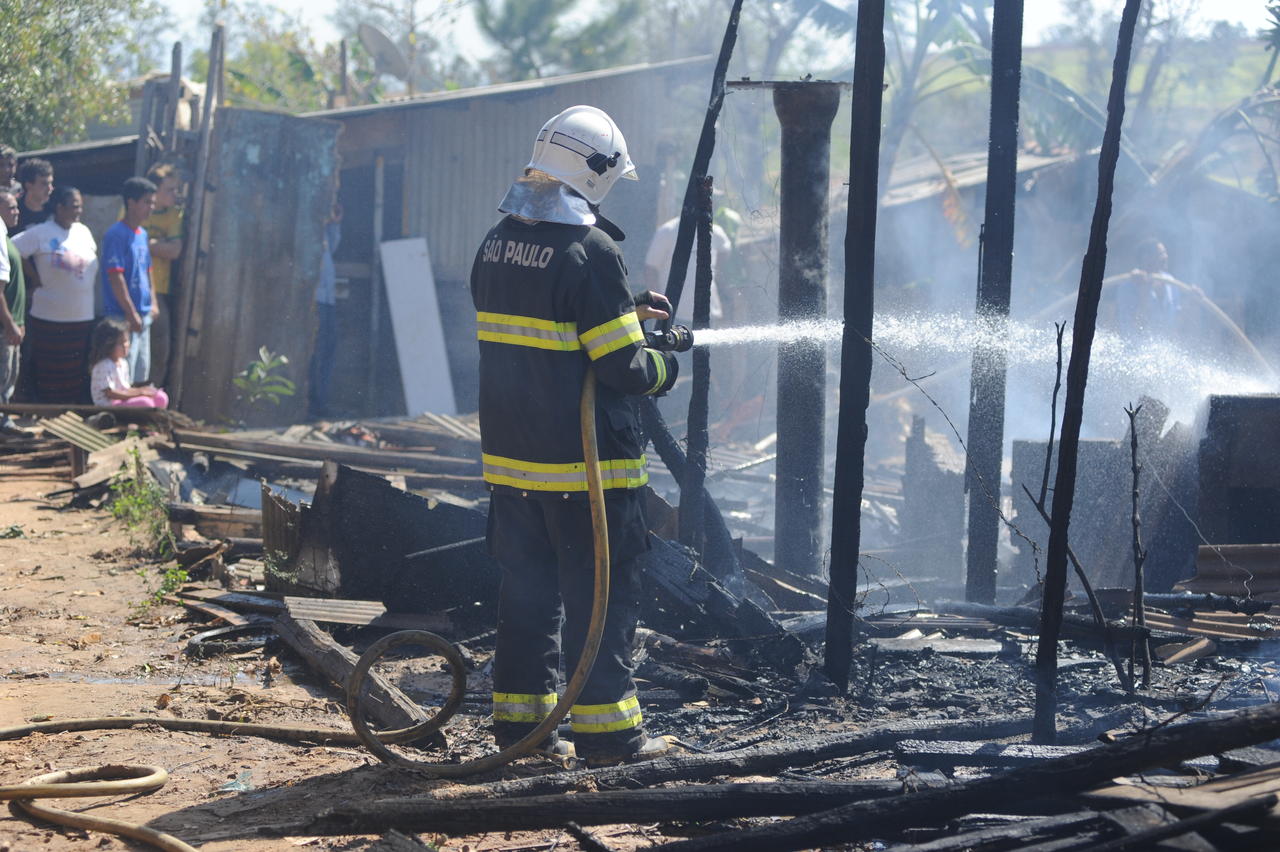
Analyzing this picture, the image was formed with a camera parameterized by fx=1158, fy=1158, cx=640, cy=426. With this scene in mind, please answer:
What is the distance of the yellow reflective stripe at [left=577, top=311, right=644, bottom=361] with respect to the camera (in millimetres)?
4109

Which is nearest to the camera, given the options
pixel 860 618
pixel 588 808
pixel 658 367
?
pixel 588 808

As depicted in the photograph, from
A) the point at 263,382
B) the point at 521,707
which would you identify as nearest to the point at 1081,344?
the point at 521,707

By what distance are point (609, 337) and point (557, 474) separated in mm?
540

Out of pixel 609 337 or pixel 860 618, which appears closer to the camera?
pixel 609 337

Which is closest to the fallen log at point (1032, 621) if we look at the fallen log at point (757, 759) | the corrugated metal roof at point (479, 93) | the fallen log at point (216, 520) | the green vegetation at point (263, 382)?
the fallen log at point (757, 759)

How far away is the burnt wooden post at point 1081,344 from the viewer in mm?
3863

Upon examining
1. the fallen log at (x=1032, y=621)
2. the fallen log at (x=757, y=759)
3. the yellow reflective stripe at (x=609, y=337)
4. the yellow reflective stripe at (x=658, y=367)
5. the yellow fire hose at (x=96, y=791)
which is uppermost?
the yellow reflective stripe at (x=609, y=337)

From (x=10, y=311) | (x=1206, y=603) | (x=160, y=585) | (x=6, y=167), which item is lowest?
(x=160, y=585)

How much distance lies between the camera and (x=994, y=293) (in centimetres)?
655

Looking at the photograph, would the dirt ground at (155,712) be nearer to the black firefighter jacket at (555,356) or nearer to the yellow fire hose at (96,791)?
the yellow fire hose at (96,791)

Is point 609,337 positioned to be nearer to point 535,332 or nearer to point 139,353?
point 535,332

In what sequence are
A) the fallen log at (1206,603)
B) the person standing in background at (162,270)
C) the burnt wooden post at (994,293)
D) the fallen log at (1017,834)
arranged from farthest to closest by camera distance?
the person standing in background at (162,270) < the burnt wooden post at (994,293) < the fallen log at (1206,603) < the fallen log at (1017,834)

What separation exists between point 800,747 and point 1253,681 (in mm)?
2176

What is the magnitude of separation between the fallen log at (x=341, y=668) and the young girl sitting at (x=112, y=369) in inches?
208
